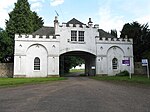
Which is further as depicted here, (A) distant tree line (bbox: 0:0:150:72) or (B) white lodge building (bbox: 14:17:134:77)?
(A) distant tree line (bbox: 0:0:150:72)

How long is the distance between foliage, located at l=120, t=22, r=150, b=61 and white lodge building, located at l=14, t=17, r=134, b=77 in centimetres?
385

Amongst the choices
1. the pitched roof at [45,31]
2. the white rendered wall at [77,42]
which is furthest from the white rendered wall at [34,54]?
the pitched roof at [45,31]

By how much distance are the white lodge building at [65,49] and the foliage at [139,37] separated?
12.6 ft

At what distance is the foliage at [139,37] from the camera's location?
4095cm

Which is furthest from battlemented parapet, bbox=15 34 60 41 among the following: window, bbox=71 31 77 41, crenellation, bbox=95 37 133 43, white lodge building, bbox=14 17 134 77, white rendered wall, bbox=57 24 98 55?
crenellation, bbox=95 37 133 43

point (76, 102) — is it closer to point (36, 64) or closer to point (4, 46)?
point (36, 64)

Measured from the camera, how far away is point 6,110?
8.05 m

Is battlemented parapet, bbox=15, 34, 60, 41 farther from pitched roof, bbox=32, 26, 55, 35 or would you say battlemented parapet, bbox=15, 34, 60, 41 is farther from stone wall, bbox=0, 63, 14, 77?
stone wall, bbox=0, 63, 14, 77

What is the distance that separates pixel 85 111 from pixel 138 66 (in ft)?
110

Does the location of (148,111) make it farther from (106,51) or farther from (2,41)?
(2,41)

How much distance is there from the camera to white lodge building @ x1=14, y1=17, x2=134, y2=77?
34656 millimetres

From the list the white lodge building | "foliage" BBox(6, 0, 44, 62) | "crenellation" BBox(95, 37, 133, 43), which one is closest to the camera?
the white lodge building

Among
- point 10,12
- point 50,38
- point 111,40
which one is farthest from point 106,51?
point 10,12

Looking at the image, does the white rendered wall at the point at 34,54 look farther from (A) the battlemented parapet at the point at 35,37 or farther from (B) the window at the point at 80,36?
(B) the window at the point at 80,36
